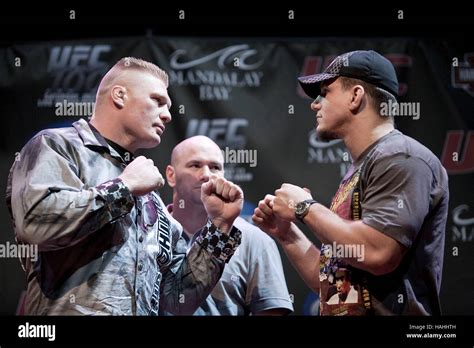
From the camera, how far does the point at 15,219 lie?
2691mm

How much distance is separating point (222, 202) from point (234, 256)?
0.52 meters

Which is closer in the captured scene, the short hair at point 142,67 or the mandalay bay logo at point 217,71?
the short hair at point 142,67

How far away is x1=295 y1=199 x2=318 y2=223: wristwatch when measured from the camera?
2740 millimetres

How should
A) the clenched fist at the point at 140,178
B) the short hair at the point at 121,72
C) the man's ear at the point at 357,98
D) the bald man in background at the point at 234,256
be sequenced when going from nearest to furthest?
the clenched fist at the point at 140,178, the man's ear at the point at 357,98, the short hair at the point at 121,72, the bald man in background at the point at 234,256

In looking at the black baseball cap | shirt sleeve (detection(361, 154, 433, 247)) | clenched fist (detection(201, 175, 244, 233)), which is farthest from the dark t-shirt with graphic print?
clenched fist (detection(201, 175, 244, 233))

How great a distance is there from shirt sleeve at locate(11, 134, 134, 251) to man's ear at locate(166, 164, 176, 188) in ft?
2.66

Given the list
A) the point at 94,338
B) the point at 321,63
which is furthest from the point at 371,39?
the point at 94,338

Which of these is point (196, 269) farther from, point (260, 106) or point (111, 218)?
point (260, 106)

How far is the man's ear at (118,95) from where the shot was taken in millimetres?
2990

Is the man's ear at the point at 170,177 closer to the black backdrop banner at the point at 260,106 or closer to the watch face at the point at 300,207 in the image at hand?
the black backdrop banner at the point at 260,106

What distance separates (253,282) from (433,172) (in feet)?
3.61

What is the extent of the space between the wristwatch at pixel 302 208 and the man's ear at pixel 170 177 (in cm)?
89

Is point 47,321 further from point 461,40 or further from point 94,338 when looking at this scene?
point 461,40

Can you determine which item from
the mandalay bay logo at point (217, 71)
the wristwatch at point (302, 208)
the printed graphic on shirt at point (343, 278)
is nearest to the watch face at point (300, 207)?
the wristwatch at point (302, 208)
